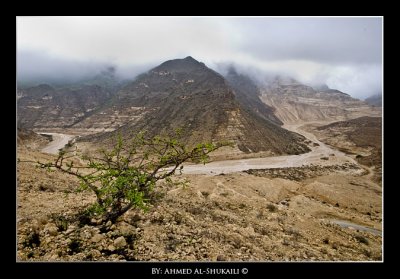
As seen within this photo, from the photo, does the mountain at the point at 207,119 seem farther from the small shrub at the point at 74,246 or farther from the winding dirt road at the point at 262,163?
the small shrub at the point at 74,246

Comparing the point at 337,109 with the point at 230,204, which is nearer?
the point at 230,204

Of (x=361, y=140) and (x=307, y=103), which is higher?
(x=307, y=103)

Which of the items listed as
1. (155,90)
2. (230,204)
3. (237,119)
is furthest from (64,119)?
(230,204)

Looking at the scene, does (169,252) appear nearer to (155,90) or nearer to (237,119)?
(237,119)

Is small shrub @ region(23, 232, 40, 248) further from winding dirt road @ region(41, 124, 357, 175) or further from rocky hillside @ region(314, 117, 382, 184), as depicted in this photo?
rocky hillside @ region(314, 117, 382, 184)

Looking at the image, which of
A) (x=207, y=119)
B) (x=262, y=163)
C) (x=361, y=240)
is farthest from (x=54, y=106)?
(x=361, y=240)

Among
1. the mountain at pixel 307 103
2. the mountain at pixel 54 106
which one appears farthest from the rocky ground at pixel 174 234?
the mountain at pixel 307 103

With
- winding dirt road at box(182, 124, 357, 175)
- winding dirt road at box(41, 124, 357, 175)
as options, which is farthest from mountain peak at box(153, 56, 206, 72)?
winding dirt road at box(182, 124, 357, 175)

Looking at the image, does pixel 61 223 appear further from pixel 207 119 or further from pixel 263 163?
pixel 207 119
